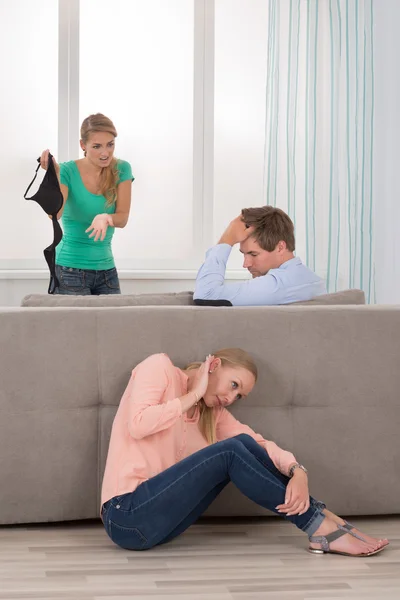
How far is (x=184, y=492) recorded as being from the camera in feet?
7.02

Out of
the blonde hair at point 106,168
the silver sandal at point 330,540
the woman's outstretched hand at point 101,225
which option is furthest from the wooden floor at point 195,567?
the blonde hair at point 106,168

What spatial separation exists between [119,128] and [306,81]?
113cm

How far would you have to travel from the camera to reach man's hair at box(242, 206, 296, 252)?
2889 millimetres

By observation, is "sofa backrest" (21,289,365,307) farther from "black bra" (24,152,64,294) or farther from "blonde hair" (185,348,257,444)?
"black bra" (24,152,64,294)

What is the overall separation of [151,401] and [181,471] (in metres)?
0.20

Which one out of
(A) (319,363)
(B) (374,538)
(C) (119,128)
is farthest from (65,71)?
(B) (374,538)

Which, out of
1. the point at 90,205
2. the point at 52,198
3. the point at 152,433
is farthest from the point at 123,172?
the point at 152,433

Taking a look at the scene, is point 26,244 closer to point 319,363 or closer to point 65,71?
point 65,71

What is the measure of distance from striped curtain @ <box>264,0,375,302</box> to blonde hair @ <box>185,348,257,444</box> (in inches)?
105

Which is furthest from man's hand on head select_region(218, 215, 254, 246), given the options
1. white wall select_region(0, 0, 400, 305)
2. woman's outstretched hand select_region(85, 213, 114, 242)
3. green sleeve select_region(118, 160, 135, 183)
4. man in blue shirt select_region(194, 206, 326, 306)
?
white wall select_region(0, 0, 400, 305)

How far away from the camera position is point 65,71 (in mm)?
4965

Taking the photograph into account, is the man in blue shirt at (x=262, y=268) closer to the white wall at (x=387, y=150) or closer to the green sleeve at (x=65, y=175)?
the green sleeve at (x=65, y=175)

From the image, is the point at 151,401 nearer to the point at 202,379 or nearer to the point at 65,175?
the point at 202,379

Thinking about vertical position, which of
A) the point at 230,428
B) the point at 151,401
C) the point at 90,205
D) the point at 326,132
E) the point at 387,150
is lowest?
the point at 230,428
